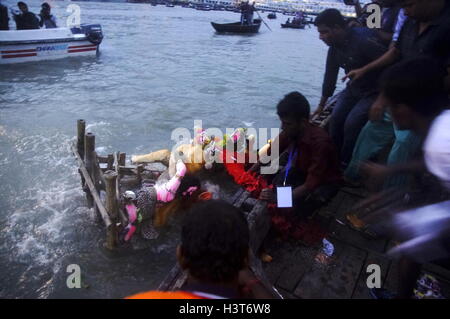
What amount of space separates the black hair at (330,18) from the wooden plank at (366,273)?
2808 millimetres

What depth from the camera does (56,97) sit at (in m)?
12.7

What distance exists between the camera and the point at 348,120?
4047 mm

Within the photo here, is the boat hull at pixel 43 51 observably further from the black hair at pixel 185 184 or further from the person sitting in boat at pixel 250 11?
the person sitting in boat at pixel 250 11

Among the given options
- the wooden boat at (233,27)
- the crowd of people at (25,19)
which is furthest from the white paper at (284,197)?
the wooden boat at (233,27)

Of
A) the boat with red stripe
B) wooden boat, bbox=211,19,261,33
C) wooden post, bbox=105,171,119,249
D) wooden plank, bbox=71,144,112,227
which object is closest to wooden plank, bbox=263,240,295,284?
wooden post, bbox=105,171,119,249

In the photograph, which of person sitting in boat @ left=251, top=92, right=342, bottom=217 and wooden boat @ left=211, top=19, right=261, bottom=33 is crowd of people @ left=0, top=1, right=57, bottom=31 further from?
wooden boat @ left=211, top=19, right=261, bottom=33

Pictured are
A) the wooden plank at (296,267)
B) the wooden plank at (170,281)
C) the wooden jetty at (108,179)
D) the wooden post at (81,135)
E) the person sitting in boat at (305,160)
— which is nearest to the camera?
the wooden plank at (170,281)

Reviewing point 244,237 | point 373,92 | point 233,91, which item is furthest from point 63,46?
point 244,237

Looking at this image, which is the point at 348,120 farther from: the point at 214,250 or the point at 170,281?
the point at 214,250

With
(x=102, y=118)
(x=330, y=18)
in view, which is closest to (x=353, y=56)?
(x=330, y=18)

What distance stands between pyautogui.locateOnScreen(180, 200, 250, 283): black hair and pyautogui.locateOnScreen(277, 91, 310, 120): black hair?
1801 millimetres

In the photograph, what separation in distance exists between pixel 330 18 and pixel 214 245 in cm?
343

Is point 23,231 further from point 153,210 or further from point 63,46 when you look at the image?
point 63,46

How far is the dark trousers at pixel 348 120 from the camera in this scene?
12.9 feet
